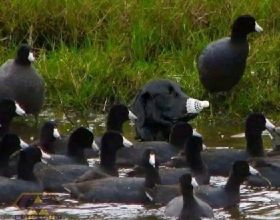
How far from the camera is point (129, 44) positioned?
17.9m

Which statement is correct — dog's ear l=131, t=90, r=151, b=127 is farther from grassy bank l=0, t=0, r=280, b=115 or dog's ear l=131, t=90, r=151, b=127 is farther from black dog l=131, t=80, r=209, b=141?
grassy bank l=0, t=0, r=280, b=115

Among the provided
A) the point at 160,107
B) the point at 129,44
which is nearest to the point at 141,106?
the point at 160,107

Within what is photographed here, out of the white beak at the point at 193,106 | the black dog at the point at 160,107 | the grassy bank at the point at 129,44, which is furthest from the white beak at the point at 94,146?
the grassy bank at the point at 129,44

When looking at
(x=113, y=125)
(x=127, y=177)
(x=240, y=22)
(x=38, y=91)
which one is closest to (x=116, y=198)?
(x=127, y=177)

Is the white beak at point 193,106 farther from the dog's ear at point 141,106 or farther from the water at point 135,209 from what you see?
the water at point 135,209

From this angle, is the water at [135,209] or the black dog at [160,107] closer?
the water at [135,209]

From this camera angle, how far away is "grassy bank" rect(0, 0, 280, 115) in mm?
16969

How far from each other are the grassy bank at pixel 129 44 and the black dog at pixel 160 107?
4.63 ft

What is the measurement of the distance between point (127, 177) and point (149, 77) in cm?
428

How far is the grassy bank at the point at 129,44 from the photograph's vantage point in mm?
16969

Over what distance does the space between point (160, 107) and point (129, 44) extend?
2.58m

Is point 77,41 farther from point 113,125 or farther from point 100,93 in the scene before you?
point 113,125

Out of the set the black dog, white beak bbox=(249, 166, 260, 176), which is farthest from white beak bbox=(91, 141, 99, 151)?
white beak bbox=(249, 166, 260, 176)

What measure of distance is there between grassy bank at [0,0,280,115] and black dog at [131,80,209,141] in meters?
1.41
